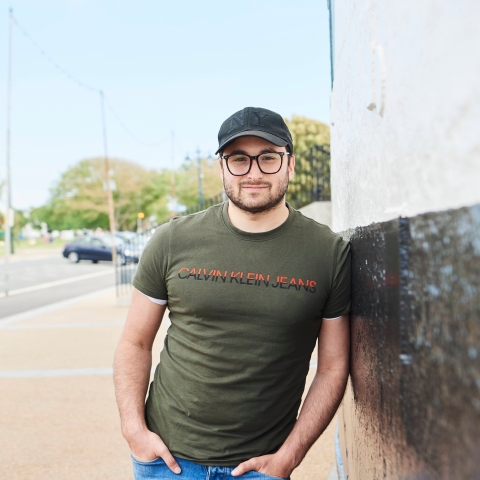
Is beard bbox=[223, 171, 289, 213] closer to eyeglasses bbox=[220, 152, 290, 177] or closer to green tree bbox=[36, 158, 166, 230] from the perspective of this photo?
eyeglasses bbox=[220, 152, 290, 177]

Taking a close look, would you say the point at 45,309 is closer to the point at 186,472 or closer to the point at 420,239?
the point at 186,472

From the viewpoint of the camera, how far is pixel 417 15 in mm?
1011

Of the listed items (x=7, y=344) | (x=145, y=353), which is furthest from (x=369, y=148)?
(x=7, y=344)

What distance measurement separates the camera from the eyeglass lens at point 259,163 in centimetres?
203

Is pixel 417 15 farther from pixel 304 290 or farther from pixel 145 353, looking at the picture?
pixel 145 353

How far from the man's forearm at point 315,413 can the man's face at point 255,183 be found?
668 millimetres

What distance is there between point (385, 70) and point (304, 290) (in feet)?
2.70

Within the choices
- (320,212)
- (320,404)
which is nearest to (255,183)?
(320,404)

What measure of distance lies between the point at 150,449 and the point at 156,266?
2.13 ft

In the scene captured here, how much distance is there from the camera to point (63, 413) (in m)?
4.96

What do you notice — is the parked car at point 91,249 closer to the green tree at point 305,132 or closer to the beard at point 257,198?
the green tree at point 305,132

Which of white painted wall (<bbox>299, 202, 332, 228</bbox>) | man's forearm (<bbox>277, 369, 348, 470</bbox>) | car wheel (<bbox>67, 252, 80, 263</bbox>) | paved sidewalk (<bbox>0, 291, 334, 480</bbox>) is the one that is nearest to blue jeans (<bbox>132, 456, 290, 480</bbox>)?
man's forearm (<bbox>277, 369, 348, 470</bbox>)

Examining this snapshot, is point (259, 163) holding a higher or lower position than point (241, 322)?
higher

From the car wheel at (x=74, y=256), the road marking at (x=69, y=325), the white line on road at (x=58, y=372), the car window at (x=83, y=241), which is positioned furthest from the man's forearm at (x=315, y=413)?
the car wheel at (x=74, y=256)
